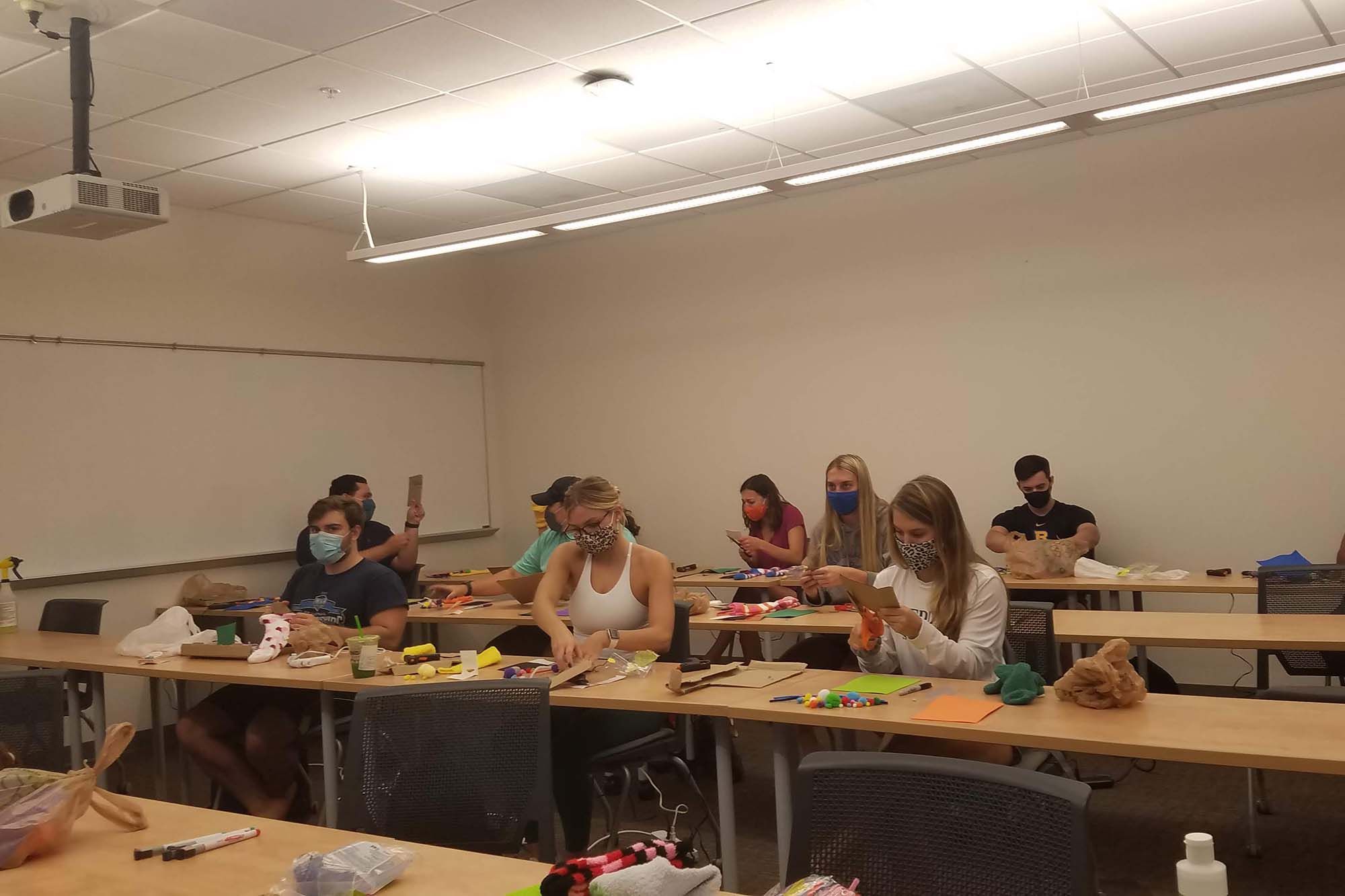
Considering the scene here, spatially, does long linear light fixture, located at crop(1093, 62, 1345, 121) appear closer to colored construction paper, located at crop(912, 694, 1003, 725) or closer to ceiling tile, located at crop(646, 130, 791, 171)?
ceiling tile, located at crop(646, 130, 791, 171)

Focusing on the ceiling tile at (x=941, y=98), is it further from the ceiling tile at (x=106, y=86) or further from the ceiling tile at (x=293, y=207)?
the ceiling tile at (x=293, y=207)

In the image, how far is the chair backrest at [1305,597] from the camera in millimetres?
4086

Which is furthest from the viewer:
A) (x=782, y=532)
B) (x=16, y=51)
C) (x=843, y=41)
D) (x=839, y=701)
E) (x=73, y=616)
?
(x=782, y=532)

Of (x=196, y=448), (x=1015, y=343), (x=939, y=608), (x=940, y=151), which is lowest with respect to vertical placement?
(x=939, y=608)

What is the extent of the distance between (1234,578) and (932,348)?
2.30 m

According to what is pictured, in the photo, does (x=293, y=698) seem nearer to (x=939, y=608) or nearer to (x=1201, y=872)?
(x=939, y=608)

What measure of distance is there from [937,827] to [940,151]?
376cm

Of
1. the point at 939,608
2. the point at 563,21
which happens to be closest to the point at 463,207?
the point at 563,21

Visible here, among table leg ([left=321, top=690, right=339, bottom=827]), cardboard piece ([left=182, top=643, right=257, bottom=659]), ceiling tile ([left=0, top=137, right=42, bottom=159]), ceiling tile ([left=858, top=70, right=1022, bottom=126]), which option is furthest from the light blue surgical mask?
ceiling tile ([left=858, top=70, right=1022, bottom=126])

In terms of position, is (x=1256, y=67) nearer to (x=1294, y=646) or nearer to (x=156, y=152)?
(x=1294, y=646)

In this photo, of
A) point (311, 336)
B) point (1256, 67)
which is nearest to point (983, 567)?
point (1256, 67)

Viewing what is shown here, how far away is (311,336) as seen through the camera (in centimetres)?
753

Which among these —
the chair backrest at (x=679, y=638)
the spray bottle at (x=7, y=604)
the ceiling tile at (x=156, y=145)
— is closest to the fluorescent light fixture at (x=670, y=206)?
the ceiling tile at (x=156, y=145)

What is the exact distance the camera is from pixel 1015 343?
262 inches
